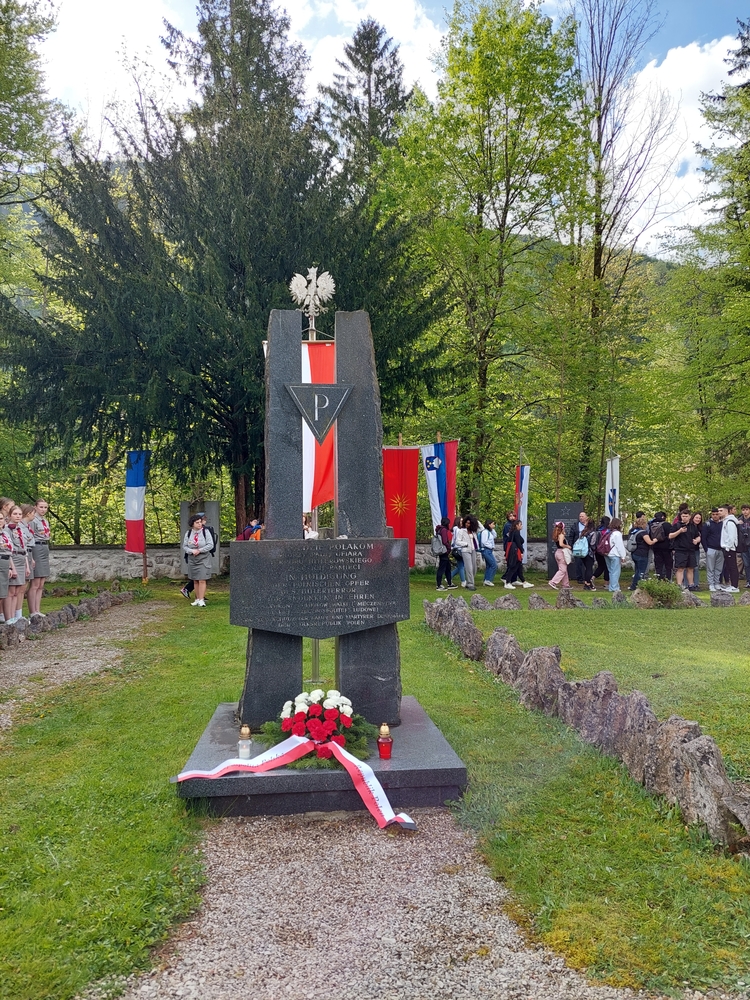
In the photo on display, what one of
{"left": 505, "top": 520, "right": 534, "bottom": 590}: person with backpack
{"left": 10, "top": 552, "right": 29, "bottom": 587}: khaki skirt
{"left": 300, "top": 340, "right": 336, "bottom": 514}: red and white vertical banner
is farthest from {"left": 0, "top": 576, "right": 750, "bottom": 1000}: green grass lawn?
{"left": 505, "top": 520, "right": 534, "bottom": 590}: person with backpack

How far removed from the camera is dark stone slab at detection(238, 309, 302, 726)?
17.5ft

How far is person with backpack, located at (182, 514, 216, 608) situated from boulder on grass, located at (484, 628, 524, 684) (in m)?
6.66

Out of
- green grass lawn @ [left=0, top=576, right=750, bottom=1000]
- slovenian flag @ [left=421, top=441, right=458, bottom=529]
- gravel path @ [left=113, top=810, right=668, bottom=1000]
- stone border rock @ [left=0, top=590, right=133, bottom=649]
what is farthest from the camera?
slovenian flag @ [left=421, top=441, right=458, bottom=529]

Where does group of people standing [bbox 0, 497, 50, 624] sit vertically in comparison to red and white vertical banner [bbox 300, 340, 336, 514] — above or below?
below

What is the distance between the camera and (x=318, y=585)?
5227mm

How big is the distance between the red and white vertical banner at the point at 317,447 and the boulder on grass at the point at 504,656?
3034 millimetres

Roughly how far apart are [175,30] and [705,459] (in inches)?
851

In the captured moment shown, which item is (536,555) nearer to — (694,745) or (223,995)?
(694,745)

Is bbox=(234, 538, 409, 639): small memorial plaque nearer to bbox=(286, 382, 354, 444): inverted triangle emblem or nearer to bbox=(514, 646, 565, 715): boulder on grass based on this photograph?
bbox=(286, 382, 354, 444): inverted triangle emblem

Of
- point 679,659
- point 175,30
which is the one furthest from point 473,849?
point 175,30

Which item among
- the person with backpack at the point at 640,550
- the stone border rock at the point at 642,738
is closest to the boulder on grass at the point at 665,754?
the stone border rock at the point at 642,738

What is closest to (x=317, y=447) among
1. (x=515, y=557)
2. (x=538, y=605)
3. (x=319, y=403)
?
(x=319, y=403)

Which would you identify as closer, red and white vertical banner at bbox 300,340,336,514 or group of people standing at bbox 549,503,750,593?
red and white vertical banner at bbox 300,340,336,514

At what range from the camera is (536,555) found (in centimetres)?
2088
